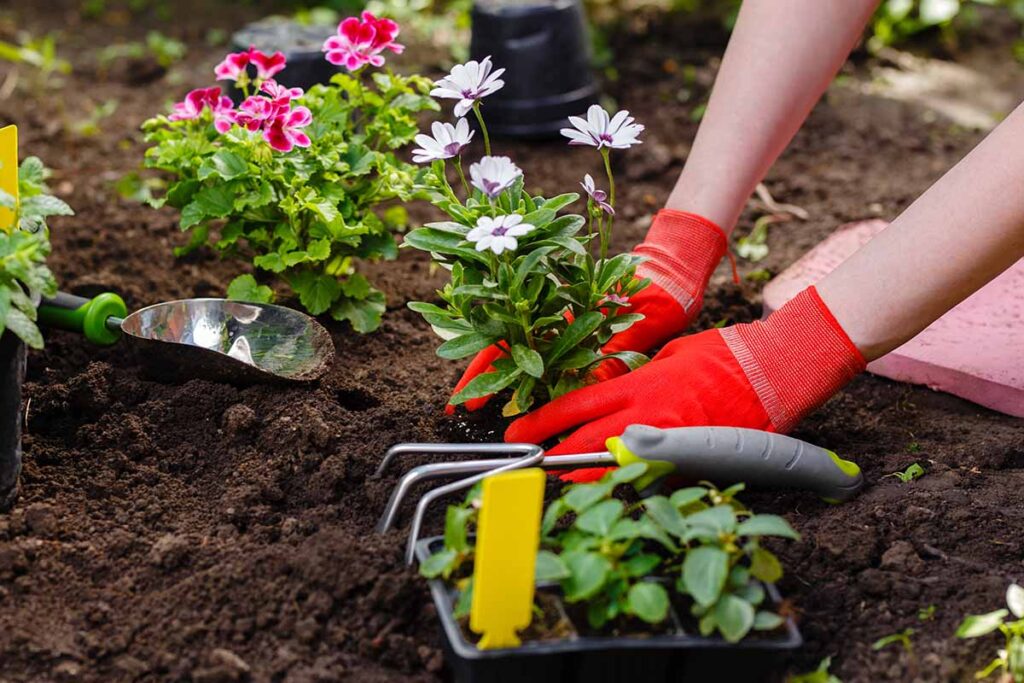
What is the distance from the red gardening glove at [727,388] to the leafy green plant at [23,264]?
752 mm

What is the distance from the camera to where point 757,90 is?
215 cm

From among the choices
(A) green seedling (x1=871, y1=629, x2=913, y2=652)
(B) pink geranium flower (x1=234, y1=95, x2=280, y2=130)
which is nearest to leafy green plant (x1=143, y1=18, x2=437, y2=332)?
(B) pink geranium flower (x1=234, y1=95, x2=280, y2=130)

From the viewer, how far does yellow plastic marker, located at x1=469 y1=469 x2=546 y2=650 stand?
4.05ft

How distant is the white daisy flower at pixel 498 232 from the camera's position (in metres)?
1.51

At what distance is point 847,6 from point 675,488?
1060 millimetres

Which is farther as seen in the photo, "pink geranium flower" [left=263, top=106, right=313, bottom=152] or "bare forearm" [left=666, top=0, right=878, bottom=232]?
"bare forearm" [left=666, top=0, right=878, bottom=232]

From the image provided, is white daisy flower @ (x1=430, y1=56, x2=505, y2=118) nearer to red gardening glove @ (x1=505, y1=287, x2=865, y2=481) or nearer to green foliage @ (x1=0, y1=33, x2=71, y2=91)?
red gardening glove @ (x1=505, y1=287, x2=865, y2=481)

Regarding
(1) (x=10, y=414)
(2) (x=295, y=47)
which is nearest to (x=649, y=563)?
(1) (x=10, y=414)

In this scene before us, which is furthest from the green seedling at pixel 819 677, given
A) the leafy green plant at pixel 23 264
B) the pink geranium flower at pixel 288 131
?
Answer: the pink geranium flower at pixel 288 131

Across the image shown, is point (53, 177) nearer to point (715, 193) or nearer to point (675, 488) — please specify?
point (715, 193)

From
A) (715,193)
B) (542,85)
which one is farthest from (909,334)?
(542,85)

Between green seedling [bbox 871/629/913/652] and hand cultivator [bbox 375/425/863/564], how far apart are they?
0.29 m

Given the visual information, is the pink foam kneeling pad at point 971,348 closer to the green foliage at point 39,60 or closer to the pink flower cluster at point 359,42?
the pink flower cluster at point 359,42

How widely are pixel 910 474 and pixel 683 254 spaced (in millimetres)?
593
